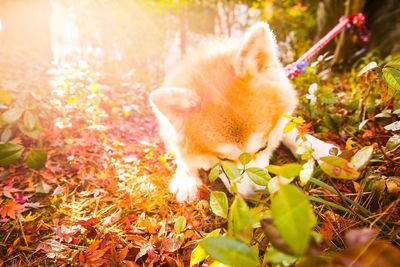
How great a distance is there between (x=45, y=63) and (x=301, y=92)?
16.5 feet

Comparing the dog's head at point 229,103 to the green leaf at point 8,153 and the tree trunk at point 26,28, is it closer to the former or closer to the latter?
the green leaf at point 8,153

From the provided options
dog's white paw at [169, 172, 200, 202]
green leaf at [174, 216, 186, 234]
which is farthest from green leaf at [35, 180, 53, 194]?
green leaf at [174, 216, 186, 234]

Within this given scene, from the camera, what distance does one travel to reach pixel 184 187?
2.12 m

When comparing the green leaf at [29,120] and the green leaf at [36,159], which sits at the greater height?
the green leaf at [29,120]

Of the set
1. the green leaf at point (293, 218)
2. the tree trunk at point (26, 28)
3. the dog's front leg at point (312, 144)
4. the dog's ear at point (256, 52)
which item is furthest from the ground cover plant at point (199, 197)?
the tree trunk at point (26, 28)

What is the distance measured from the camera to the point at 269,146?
2.07m

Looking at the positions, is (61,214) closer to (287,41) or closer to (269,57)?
(269,57)

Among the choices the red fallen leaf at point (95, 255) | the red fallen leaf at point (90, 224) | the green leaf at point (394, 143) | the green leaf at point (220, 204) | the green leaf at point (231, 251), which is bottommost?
the red fallen leaf at point (90, 224)

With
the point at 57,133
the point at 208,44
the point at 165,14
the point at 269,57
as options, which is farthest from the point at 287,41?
the point at 57,133

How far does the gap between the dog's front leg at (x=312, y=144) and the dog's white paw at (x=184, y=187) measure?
883 millimetres

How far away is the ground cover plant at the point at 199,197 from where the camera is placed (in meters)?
0.77

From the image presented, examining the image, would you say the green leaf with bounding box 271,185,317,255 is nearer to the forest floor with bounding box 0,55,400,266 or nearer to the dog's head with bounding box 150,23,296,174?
the forest floor with bounding box 0,55,400,266

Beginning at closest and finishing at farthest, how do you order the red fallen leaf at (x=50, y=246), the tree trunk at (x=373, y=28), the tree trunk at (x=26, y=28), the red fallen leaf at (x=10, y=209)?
1. the red fallen leaf at (x=50, y=246)
2. the red fallen leaf at (x=10, y=209)
3. the tree trunk at (x=373, y=28)
4. the tree trunk at (x=26, y=28)

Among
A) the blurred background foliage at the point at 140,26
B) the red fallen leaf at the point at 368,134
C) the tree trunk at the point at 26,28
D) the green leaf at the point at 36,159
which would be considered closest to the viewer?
the red fallen leaf at the point at 368,134
